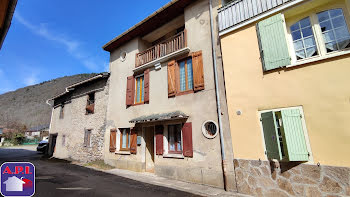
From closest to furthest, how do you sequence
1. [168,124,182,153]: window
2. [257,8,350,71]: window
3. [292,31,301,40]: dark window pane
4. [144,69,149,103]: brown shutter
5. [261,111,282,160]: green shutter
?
[257,8,350,71]: window
[261,111,282,160]: green shutter
[292,31,301,40]: dark window pane
[168,124,182,153]: window
[144,69,149,103]: brown shutter

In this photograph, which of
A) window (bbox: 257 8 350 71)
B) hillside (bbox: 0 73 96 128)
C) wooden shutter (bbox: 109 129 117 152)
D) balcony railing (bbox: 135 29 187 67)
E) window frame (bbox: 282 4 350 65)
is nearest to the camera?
window frame (bbox: 282 4 350 65)

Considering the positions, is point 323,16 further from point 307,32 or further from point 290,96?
point 290,96

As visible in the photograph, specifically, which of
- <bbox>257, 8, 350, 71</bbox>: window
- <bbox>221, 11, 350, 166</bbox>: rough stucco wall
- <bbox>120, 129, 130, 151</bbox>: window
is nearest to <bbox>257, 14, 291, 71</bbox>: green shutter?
<bbox>257, 8, 350, 71</bbox>: window

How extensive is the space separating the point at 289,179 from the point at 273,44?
406 cm

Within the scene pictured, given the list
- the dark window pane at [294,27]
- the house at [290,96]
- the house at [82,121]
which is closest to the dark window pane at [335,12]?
the house at [290,96]

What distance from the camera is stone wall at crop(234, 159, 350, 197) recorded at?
424 centimetres

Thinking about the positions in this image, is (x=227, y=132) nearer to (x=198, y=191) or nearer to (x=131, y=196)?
(x=198, y=191)

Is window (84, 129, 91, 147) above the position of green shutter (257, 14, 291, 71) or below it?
below

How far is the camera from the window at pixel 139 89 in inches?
397

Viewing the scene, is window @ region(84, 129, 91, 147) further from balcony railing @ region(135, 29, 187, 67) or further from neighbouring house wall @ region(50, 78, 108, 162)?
balcony railing @ region(135, 29, 187, 67)

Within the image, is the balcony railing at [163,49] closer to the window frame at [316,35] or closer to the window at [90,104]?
the window frame at [316,35]

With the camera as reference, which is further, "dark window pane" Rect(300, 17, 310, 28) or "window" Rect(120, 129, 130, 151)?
"window" Rect(120, 129, 130, 151)

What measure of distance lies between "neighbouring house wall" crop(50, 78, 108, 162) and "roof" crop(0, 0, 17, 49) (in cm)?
919
